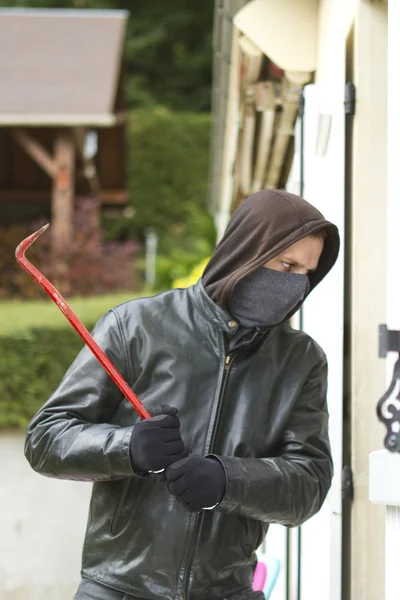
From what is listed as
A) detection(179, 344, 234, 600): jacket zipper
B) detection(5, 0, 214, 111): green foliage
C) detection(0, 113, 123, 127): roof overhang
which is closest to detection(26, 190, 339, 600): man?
detection(179, 344, 234, 600): jacket zipper


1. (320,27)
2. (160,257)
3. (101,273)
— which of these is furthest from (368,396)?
(160,257)

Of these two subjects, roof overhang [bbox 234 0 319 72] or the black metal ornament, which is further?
roof overhang [bbox 234 0 319 72]

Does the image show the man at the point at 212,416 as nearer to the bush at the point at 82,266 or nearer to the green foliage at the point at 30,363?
the green foliage at the point at 30,363

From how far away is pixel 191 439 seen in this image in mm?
2234

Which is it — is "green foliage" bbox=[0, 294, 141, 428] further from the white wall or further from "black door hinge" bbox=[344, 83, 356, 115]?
"black door hinge" bbox=[344, 83, 356, 115]

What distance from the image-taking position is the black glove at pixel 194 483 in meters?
2.00

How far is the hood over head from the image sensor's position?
7.31 ft

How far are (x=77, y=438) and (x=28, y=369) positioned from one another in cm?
600

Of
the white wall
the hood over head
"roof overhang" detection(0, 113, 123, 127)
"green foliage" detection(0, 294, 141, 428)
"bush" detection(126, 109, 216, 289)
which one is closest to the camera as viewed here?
the hood over head

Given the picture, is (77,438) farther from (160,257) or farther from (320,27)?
(160,257)

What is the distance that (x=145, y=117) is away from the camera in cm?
2339

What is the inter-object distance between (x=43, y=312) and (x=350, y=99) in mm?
5971

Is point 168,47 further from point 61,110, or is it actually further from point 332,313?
point 332,313

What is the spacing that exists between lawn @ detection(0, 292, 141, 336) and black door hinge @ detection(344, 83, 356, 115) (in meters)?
5.17
